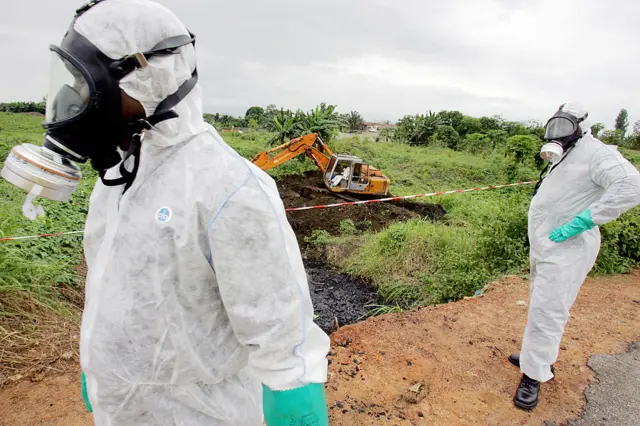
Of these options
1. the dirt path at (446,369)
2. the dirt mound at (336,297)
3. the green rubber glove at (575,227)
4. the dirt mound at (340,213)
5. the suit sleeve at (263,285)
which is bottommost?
the dirt mound at (336,297)

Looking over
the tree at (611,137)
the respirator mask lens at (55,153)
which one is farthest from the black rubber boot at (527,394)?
the tree at (611,137)

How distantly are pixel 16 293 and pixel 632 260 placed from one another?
727cm

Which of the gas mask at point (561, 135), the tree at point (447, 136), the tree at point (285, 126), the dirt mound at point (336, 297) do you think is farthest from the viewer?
the tree at point (447, 136)

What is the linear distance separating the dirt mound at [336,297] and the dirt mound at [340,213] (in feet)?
5.41

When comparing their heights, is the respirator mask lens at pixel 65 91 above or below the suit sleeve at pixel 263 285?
above

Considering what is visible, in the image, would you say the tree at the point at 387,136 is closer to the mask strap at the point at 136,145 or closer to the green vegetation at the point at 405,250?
the green vegetation at the point at 405,250

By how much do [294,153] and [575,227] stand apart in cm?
789

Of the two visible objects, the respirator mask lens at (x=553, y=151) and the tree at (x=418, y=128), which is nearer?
the respirator mask lens at (x=553, y=151)

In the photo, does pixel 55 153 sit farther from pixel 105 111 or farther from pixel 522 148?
pixel 522 148

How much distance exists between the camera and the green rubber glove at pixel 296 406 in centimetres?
102

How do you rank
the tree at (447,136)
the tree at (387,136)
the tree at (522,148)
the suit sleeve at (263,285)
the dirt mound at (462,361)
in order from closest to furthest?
the suit sleeve at (263,285) → the dirt mound at (462,361) → the tree at (522,148) → the tree at (447,136) → the tree at (387,136)

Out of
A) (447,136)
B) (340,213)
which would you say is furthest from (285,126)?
(447,136)

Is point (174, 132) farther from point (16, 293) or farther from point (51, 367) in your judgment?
point (16, 293)

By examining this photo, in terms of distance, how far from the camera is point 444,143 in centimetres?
2181
